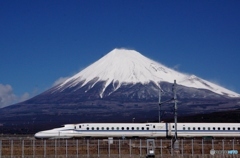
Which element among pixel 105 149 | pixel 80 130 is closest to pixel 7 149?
pixel 105 149

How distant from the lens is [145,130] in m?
75.8

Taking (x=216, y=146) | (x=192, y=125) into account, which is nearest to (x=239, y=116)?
(x=192, y=125)

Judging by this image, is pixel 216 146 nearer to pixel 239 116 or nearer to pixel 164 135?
pixel 164 135

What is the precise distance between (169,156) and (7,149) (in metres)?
15.3

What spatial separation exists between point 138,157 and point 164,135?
97.6 ft

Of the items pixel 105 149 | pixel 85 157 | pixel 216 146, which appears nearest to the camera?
pixel 85 157

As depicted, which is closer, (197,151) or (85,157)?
(85,157)

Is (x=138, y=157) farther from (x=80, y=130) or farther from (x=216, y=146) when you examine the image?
(x=80, y=130)

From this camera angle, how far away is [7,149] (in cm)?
5131

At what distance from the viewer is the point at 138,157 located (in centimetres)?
4600

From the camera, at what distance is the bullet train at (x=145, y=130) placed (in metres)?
75.1

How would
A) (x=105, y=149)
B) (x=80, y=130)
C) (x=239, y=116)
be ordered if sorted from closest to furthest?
1. (x=105, y=149)
2. (x=80, y=130)
3. (x=239, y=116)

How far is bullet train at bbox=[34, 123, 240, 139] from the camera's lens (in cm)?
7506

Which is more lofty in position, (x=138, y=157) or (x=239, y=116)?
(x=239, y=116)
